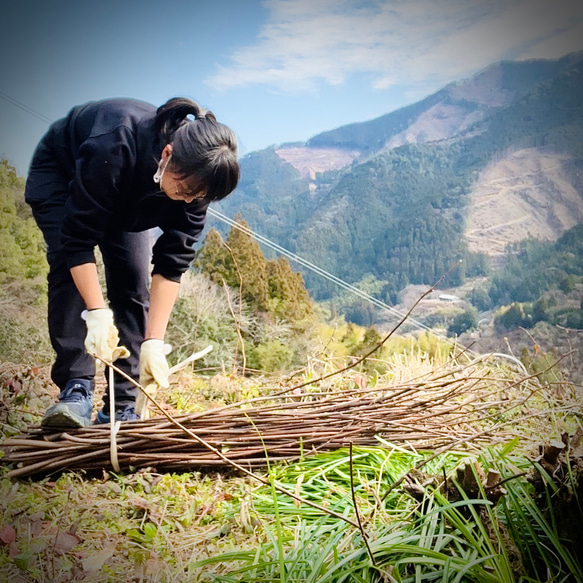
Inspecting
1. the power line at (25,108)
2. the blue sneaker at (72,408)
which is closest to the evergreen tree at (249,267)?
the blue sneaker at (72,408)

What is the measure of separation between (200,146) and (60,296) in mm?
542

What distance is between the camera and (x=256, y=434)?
1.63m

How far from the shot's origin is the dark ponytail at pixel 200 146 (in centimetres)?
150

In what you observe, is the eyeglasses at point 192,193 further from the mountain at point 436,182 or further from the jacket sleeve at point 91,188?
the mountain at point 436,182

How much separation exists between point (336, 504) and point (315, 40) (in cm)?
118

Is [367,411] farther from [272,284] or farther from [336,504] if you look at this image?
[272,284]

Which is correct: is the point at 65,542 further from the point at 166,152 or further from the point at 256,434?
the point at 166,152

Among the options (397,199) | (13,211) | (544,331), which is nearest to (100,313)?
(13,211)

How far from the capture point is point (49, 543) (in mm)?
1141

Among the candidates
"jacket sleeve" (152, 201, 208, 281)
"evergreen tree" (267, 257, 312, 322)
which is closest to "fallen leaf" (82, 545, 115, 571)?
"jacket sleeve" (152, 201, 208, 281)

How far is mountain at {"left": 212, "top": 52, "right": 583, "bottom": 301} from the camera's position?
7.98 ft

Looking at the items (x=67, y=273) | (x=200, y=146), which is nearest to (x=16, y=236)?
(x=67, y=273)

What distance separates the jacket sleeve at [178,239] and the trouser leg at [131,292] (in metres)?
0.06

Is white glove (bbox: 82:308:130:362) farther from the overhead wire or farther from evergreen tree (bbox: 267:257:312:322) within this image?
evergreen tree (bbox: 267:257:312:322)
